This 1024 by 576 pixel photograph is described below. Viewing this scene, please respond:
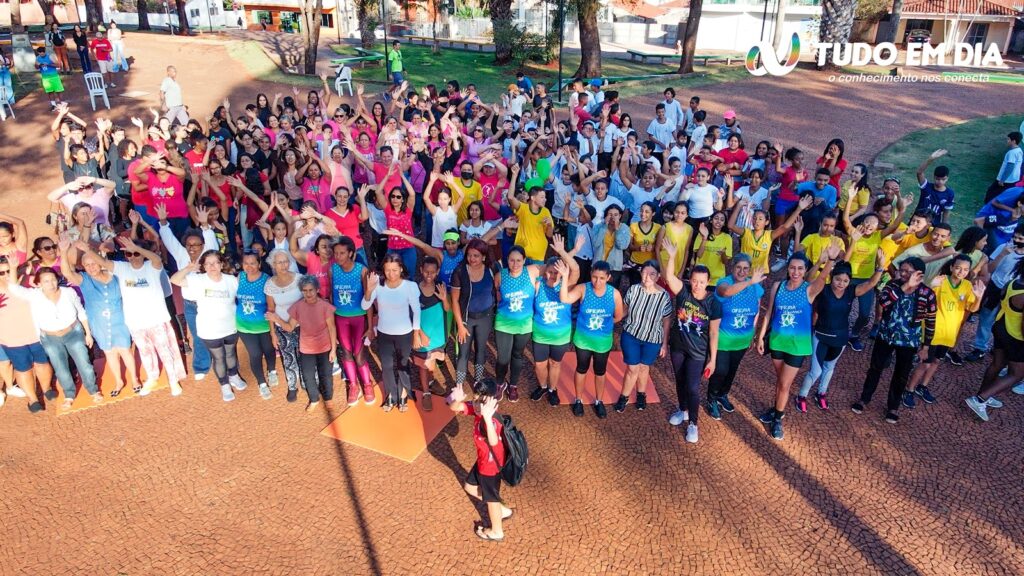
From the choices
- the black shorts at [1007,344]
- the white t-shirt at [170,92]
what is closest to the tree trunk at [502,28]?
the white t-shirt at [170,92]

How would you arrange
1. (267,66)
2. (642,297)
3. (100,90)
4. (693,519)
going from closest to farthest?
(693,519), (642,297), (100,90), (267,66)

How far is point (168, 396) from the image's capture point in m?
6.84

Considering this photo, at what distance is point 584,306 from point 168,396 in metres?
4.70

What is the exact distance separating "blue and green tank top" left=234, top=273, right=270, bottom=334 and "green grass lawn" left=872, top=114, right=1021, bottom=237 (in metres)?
11.5

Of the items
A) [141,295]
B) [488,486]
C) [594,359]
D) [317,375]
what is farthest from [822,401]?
[141,295]

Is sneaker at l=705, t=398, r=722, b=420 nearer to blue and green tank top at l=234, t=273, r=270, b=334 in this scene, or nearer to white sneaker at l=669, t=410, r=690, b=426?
white sneaker at l=669, t=410, r=690, b=426

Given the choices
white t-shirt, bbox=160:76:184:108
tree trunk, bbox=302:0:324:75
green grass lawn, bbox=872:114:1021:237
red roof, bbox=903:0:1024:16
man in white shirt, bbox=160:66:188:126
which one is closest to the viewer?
green grass lawn, bbox=872:114:1021:237

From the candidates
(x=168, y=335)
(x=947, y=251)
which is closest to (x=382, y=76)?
(x=168, y=335)

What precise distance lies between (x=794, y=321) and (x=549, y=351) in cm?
236

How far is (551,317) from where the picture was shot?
6.05 m

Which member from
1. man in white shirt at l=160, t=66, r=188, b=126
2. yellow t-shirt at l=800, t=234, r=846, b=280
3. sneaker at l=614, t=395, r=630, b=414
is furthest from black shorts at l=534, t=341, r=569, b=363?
man in white shirt at l=160, t=66, r=188, b=126

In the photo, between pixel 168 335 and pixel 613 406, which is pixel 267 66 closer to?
pixel 168 335

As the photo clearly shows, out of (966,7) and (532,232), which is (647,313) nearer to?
(532,232)

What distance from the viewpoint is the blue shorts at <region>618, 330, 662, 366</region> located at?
19.7 feet
